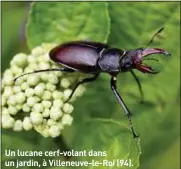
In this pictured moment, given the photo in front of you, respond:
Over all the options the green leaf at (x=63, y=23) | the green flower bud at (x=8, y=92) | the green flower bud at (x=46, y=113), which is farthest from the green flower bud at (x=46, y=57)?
the green flower bud at (x=46, y=113)

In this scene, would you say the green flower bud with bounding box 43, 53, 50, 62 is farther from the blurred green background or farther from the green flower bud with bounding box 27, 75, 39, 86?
the blurred green background

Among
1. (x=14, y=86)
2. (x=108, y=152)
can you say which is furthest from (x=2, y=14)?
(x=108, y=152)

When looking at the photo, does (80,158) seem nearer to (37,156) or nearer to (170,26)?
(37,156)

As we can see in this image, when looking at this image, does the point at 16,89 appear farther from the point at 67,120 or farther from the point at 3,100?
the point at 67,120

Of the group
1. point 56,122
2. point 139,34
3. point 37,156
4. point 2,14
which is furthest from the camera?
point 2,14

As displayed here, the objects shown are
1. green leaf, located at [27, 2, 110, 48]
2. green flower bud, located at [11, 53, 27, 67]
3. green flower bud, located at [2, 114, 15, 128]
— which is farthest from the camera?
green leaf, located at [27, 2, 110, 48]

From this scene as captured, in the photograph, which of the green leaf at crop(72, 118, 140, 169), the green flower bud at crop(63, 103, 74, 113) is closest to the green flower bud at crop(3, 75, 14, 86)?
the green flower bud at crop(63, 103, 74, 113)

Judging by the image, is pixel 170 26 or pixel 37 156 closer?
pixel 37 156
